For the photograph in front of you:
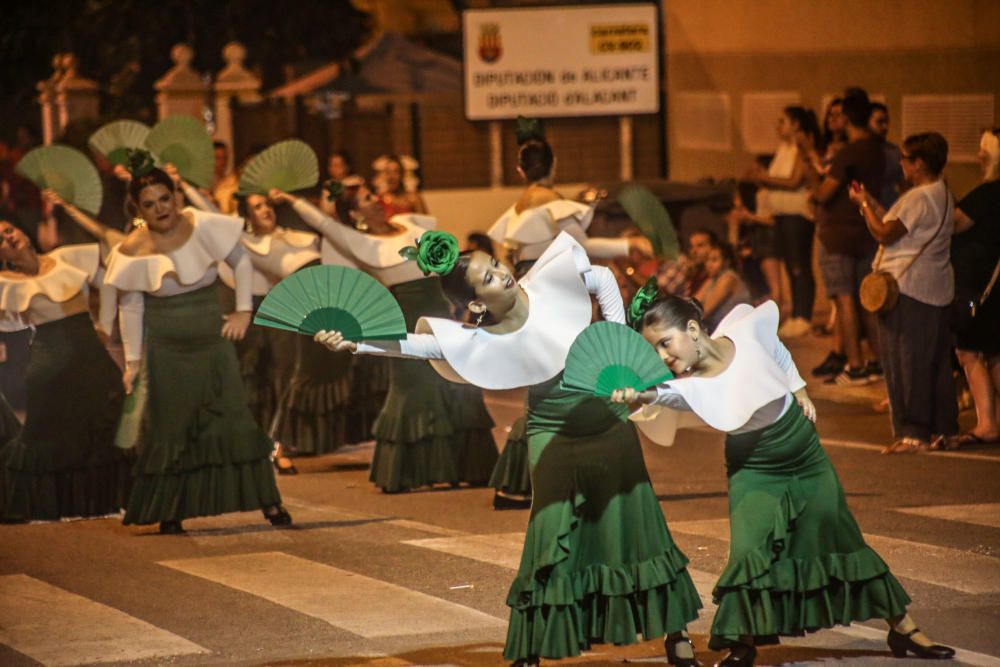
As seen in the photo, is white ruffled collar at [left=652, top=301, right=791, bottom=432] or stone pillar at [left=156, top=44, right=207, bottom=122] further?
stone pillar at [left=156, top=44, right=207, bottom=122]

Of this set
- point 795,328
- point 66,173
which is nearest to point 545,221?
point 66,173

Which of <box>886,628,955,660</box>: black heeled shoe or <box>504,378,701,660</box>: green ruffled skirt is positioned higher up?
<box>504,378,701,660</box>: green ruffled skirt

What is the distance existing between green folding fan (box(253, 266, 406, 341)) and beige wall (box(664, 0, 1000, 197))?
12.2 meters

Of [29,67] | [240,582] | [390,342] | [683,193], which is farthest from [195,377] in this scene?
[29,67]

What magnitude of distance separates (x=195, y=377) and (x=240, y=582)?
5.99 feet

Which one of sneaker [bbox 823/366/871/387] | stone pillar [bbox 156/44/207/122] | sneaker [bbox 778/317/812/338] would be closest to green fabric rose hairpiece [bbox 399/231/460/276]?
sneaker [bbox 823/366/871/387]

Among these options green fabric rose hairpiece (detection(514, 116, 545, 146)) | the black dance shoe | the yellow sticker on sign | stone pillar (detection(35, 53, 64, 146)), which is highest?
the yellow sticker on sign

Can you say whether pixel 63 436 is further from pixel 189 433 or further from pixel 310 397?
pixel 310 397

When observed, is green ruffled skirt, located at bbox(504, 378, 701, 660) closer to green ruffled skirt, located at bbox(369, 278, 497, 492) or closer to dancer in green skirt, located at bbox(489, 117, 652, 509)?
dancer in green skirt, located at bbox(489, 117, 652, 509)

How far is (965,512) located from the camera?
10.9 meters

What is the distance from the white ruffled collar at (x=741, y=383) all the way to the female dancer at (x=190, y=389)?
437 centimetres

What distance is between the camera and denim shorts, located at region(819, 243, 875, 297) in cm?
1589

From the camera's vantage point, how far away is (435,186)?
28.0 meters

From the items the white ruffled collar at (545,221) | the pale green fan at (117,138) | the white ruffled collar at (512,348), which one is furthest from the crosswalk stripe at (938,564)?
the pale green fan at (117,138)
